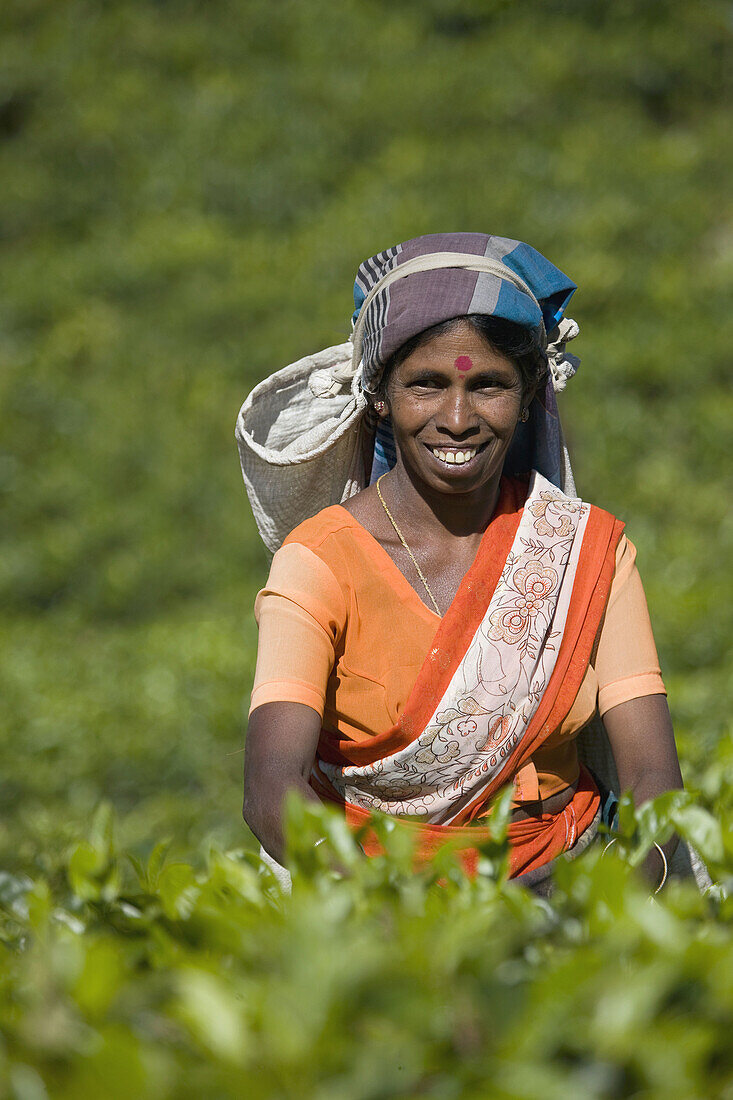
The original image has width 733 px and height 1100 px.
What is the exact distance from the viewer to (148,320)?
322 inches

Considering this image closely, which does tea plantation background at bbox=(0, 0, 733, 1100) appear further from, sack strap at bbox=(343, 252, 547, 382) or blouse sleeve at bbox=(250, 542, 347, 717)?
sack strap at bbox=(343, 252, 547, 382)

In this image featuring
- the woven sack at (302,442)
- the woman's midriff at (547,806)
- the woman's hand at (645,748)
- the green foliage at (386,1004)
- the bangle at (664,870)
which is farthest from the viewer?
the woven sack at (302,442)

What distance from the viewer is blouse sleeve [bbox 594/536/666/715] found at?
6.55 ft

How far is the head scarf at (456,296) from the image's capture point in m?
1.95

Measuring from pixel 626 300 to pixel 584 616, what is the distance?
6.20 m

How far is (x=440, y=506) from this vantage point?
213 centimetres

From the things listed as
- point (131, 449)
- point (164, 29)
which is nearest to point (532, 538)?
point (131, 449)

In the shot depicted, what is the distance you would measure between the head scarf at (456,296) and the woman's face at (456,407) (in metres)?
0.04

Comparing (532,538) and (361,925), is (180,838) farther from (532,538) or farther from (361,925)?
(361,925)

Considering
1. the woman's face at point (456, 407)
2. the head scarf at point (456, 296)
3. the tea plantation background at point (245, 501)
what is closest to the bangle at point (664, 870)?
the tea plantation background at point (245, 501)

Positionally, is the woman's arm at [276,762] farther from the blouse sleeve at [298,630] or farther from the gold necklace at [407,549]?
the gold necklace at [407,549]

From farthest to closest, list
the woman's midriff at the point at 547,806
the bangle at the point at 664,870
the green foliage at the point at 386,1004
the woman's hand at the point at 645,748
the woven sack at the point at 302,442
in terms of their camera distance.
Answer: the woven sack at the point at 302,442, the woman's midriff at the point at 547,806, the woman's hand at the point at 645,748, the bangle at the point at 664,870, the green foliage at the point at 386,1004

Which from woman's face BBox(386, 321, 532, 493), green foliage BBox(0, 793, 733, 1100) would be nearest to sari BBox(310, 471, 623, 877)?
woman's face BBox(386, 321, 532, 493)

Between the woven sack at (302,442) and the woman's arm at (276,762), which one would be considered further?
the woven sack at (302,442)
